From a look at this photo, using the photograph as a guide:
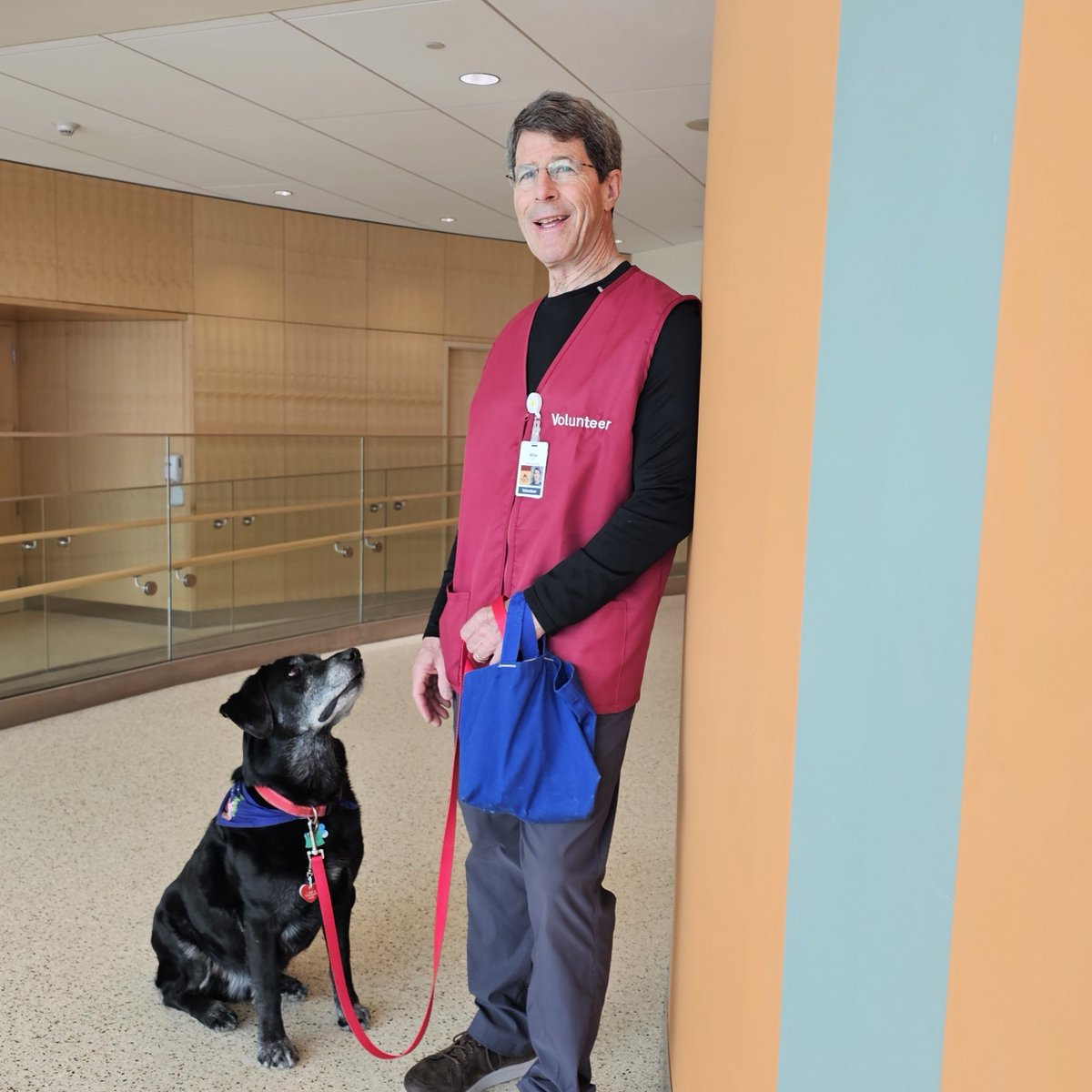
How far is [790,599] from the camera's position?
0.86m

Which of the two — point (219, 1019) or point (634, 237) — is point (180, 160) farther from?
point (219, 1019)

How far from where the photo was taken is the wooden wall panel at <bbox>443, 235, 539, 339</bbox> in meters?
9.92

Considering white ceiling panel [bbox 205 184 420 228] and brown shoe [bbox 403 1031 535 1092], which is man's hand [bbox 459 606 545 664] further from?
white ceiling panel [bbox 205 184 420 228]

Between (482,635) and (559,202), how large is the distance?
79 centimetres

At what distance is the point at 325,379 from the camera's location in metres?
9.18

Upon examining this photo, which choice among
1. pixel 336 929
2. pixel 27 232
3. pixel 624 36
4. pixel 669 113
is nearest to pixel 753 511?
pixel 336 929

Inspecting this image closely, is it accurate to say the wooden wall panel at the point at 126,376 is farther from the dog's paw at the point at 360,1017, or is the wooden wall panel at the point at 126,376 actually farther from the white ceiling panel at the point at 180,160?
the dog's paw at the point at 360,1017

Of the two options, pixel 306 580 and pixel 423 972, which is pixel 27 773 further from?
pixel 306 580

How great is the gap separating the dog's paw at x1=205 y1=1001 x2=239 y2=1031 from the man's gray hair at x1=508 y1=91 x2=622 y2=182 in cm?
204

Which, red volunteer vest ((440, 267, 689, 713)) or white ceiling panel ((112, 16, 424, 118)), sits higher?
white ceiling panel ((112, 16, 424, 118))

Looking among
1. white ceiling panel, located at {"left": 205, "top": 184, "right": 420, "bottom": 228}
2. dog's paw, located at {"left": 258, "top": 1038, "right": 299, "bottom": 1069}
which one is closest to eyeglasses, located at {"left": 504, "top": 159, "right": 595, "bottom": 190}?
dog's paw, located at {"left": 258, "top": 1038, "right": 299, "bottom": 1069}

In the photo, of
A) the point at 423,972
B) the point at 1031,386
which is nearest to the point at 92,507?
the point at 423,972

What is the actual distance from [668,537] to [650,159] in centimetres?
527

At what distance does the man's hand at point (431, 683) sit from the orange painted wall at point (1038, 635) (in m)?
1.70
